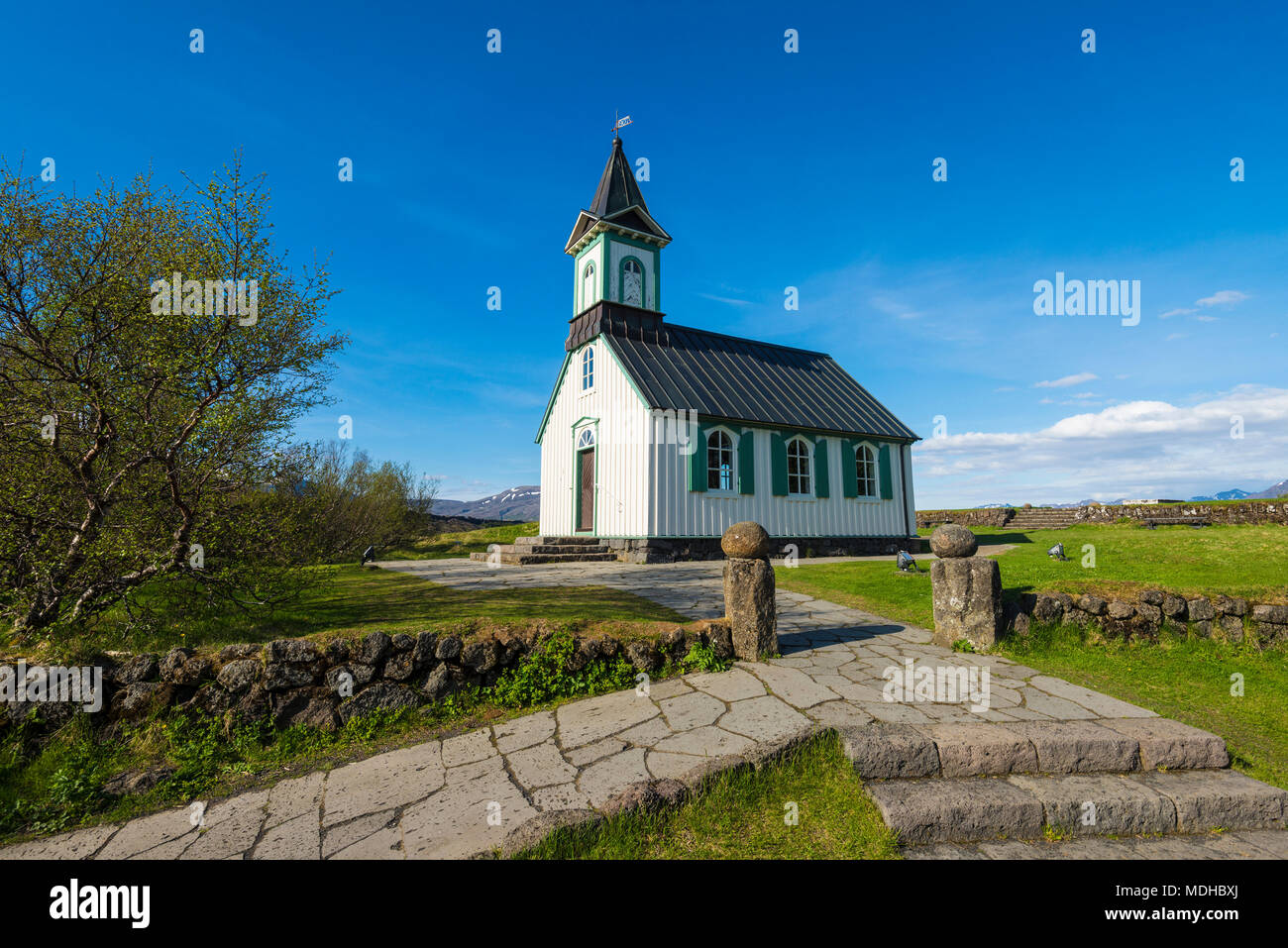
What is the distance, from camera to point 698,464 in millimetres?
15250

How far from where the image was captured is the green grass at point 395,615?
4.91 m

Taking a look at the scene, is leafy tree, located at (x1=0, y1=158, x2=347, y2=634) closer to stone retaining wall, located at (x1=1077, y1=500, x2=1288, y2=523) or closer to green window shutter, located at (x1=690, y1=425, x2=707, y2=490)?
green window shutter, located at (x1=690, y1=425, x2=707, y2=490)

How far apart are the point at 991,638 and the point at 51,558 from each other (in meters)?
8.93

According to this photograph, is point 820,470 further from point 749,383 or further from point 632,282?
point 632,282

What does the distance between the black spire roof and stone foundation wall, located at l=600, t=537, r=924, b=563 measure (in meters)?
9.99

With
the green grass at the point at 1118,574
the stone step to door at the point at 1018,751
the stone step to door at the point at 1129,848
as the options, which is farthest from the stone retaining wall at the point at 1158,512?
the stone step to door at the point at 1129,848

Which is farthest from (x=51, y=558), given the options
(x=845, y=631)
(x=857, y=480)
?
(x=857, y=480)

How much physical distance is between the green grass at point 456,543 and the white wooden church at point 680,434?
7.99 ft

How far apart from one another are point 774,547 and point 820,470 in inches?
145

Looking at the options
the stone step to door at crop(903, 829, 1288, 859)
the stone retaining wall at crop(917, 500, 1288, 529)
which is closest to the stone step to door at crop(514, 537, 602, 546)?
the stone retaining wall at crop(917, 500, 1288, 529)
